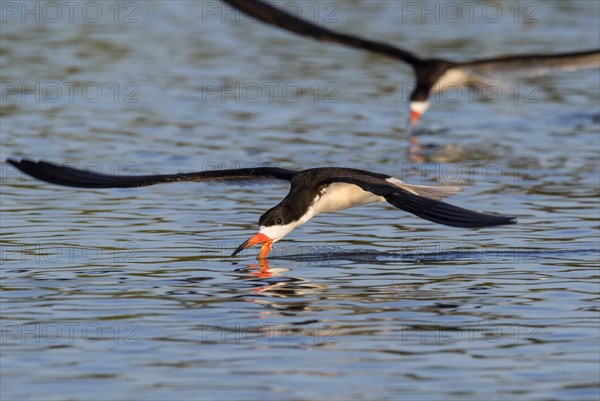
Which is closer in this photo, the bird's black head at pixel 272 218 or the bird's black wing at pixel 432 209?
the bird's black wing at pixel 432 209

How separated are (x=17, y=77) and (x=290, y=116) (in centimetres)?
483

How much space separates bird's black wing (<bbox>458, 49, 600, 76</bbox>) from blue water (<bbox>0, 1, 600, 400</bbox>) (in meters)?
0.58

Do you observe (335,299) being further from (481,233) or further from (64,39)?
(64,39)

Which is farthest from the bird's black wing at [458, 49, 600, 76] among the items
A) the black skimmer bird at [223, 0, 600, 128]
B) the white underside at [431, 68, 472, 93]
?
the white underside at [431, 68, 472, 93]

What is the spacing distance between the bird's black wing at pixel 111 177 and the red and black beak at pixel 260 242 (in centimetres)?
60

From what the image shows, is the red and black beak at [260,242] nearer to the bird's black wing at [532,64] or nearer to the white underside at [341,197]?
the white underside at [341,197]

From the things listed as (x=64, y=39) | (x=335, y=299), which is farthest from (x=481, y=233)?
(x=64, y=39)

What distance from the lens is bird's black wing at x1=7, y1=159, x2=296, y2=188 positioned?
10578 mm

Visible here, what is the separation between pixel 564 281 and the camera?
9961 millimetres

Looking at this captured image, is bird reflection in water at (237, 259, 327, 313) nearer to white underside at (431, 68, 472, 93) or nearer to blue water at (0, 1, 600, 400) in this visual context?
blue water at (0, 1, 600, 400)

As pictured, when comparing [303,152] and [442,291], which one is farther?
[303,152]

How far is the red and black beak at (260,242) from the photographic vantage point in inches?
401

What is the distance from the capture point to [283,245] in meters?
11.5

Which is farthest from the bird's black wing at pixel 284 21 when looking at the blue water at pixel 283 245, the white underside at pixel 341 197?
the white underside at pixel 341 197
